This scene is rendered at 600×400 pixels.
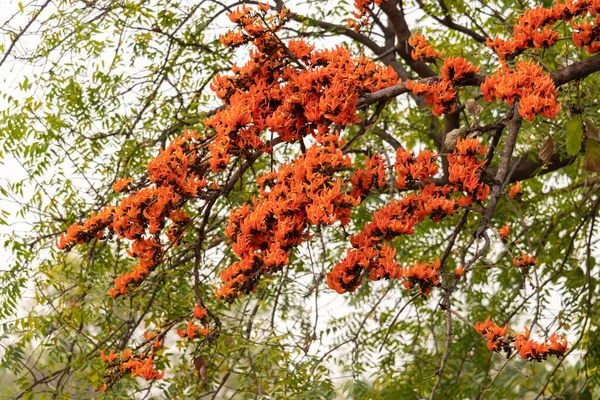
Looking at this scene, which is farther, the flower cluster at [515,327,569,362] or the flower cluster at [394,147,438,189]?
the flower cluster at [394,147,438,189]

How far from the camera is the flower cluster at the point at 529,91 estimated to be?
6.69ft

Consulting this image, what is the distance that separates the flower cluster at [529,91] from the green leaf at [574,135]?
0.18m

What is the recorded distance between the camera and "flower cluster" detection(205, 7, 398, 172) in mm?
2176

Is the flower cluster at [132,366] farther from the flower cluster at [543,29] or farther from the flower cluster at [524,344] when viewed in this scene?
the flower cluster at [543,29]

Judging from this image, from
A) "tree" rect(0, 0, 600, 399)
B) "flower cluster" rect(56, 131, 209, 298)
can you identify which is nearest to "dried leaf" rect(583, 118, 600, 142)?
"tree" rect(0, 0, 600, 399)

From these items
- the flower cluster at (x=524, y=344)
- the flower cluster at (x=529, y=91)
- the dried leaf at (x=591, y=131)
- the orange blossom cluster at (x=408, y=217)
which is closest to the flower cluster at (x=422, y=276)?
the orange blossom cluster at (x=408, y=217)

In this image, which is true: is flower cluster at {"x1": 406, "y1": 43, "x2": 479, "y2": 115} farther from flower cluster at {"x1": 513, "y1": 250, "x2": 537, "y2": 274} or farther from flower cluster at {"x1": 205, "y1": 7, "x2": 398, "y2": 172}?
flower cluster at {"x1": 513, "y1": 250, "x2": 537, "y2": 274}

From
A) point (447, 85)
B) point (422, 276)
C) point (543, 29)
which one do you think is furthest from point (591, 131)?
point (422, 276)

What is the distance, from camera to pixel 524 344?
75.6 inches

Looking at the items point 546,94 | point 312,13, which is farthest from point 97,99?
point 546,94

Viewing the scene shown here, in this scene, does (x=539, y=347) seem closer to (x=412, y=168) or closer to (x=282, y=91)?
(x=412, y=168)

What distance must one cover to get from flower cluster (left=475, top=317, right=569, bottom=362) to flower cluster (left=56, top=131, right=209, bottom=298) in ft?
2.77

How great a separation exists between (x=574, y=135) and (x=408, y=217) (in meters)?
0.54

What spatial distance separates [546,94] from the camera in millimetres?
2070
